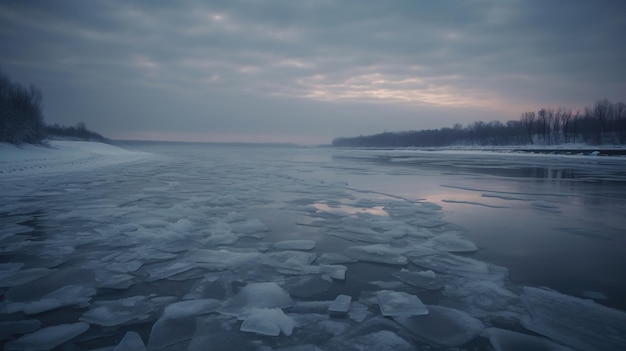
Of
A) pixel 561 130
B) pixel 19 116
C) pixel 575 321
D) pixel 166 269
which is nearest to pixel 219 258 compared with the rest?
pixel 166 269

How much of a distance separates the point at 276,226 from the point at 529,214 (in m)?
5.40

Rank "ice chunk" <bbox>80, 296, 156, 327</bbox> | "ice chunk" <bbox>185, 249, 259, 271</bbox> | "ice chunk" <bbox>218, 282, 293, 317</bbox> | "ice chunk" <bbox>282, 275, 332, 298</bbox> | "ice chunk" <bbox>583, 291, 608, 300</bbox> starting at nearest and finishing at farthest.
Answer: "ice chunk" <bbox>80, 296, 156, 327</bbox>, "ice chunk" <bbox>218, 282, 293, 317</bbox>, "ice chunk" <bbox>583, 291, 608, 300</bbox>, "ice chunk" <bbox>282, 275, 332, 298</bbox>, "ice chunk" <bbox>185, 249, 259, 271</bbox>

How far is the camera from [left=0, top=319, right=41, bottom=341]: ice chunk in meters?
2.23

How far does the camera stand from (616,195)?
9070mm

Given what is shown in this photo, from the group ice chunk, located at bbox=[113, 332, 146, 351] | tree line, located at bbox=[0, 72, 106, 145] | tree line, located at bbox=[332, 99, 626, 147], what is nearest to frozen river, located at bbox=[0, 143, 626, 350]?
ice chunk, located at bbox=[113, 332, 146, 351]

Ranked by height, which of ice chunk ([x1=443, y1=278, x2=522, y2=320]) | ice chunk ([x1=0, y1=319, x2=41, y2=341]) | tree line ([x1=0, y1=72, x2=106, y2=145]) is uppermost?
tree line ([x1=0, y1=72, x2=106, y2=145])

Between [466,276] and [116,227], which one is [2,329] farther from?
[466,276]

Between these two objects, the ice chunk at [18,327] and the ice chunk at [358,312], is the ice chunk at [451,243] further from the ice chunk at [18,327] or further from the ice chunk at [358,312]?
the ice chunk at [18,327]

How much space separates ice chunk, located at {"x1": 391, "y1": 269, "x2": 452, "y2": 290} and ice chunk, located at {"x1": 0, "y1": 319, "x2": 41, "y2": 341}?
10.7 feet

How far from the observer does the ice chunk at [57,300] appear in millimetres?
2588

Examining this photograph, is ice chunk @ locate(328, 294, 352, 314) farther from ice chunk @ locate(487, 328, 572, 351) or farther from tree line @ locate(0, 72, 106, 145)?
tree line @ locate(0, 72, 106, 145)

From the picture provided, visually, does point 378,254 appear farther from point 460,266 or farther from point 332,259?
point 460,266

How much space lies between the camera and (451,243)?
4477 mm

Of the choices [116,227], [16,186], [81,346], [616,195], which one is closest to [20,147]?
[16,186]
